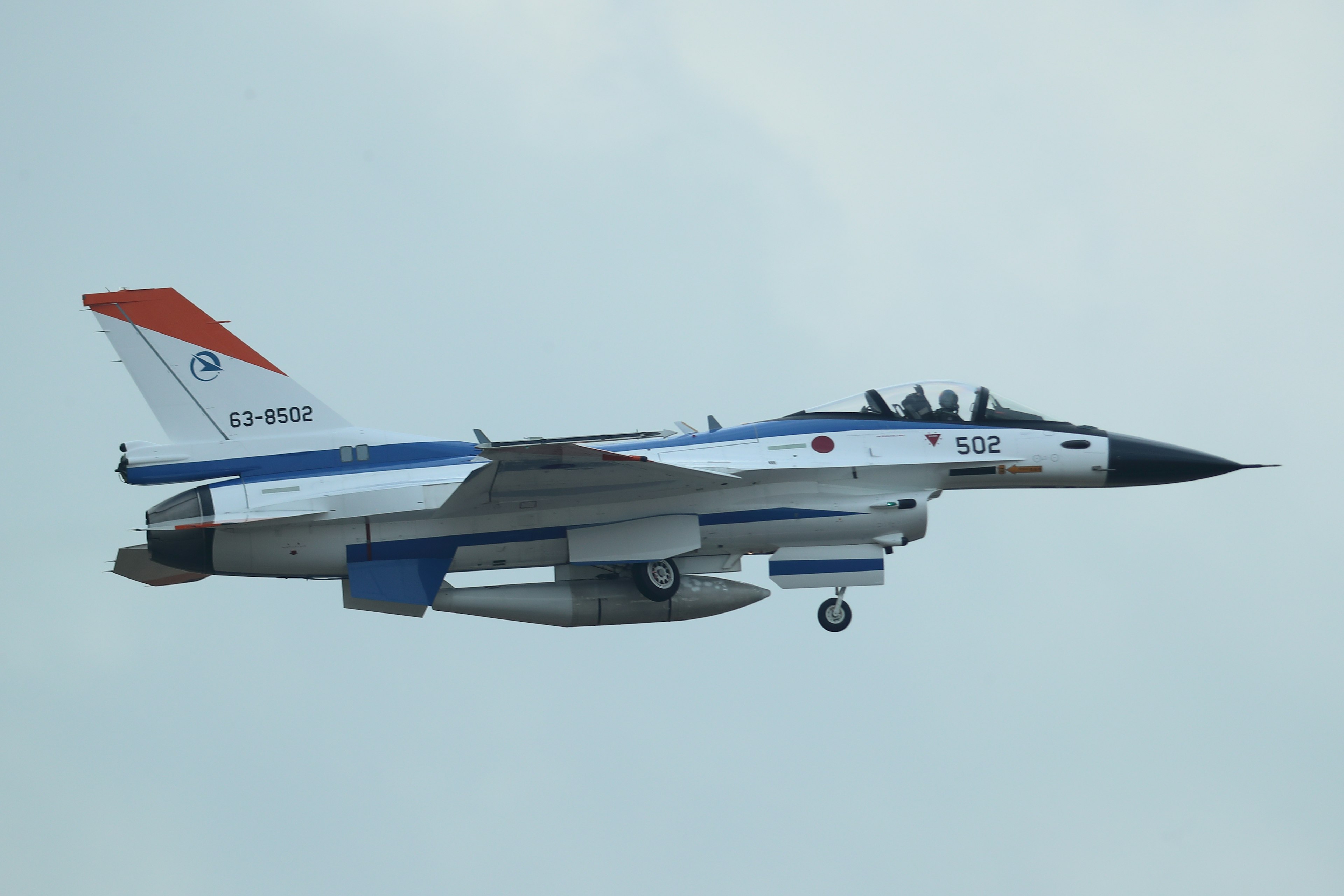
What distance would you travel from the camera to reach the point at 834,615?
856 inches

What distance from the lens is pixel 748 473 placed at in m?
20.9

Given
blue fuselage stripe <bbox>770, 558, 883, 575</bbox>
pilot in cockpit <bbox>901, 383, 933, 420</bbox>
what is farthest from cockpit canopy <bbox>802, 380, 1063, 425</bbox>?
blue fuselage stripe <bbox>770, 558, 883, 575</bbox>

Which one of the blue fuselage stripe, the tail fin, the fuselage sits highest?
the tail fin

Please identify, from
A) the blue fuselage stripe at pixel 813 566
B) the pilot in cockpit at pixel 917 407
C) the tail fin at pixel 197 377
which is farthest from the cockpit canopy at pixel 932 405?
the tail fin at pixel 197 377

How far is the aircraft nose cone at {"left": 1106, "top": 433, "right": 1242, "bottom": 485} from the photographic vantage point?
22047 mm

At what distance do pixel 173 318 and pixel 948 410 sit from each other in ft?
33.7

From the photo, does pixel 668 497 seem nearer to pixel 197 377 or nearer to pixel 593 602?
pixel 593 602

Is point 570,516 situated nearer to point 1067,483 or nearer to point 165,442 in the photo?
point 165,442

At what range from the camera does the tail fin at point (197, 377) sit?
66.8 feet

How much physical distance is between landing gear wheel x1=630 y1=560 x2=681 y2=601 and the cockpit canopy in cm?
289

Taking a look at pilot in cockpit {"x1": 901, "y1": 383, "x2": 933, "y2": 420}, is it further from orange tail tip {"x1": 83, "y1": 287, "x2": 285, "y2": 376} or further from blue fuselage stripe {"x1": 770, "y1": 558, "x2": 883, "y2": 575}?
orange tail tip {"x1": 83, "y1": 287, "x2": 285, "y2": 376}

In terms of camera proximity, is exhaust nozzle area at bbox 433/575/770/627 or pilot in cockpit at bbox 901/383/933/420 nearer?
exhaust nozzle area at bbox 433/575/770/627

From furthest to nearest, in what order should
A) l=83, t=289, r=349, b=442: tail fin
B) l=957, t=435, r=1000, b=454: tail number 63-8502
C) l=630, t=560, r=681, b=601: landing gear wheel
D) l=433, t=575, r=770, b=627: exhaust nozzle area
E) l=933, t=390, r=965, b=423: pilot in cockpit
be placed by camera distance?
l=933, t=390, r=965, b=423: pilot in cockpit < l=957, t=435, r=1000, b=454: tail number 63-8502 < l=630, t=560, r=681, b=601: landing gear wheel < l=433, t=575, r=770, b=627: exhaust nozzle area < l=83, t=289, r=349, b=442: tail fin

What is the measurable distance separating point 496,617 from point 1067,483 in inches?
314
